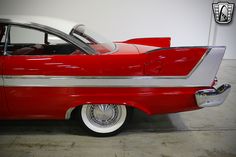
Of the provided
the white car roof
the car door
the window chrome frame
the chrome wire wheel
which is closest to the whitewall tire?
the chrome wire wheel

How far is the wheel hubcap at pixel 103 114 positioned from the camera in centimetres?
268

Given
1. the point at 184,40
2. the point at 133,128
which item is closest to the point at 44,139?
the point at 133,128

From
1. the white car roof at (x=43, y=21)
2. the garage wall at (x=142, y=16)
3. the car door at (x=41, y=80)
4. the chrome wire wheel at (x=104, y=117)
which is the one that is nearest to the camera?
the car door at (x=41, y=80)

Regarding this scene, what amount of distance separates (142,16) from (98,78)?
449 centimetres

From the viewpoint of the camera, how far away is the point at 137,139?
8.89 feet

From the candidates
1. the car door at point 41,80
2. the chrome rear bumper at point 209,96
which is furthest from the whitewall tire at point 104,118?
the chrome rear bumper at point 209,96

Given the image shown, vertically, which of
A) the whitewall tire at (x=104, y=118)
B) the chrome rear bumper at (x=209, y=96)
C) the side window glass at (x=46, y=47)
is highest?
the side window glass at (x=46, y=47)

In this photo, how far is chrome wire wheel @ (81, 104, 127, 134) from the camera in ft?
8.80

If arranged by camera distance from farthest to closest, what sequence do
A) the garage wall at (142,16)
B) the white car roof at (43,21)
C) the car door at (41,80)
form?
1. the garage wall at (142,16)
2. the white car roof at (43,21)
3. the car door at (41,80)

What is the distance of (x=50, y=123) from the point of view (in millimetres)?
3066

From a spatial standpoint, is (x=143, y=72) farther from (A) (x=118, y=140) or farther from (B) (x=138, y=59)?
(A) (x=118, y=140)

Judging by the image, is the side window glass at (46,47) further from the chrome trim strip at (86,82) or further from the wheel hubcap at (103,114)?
the wheel hubcap at (103,114)

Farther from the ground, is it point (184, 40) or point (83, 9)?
point (83, 9)

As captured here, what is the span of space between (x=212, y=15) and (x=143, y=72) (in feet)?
16.4
